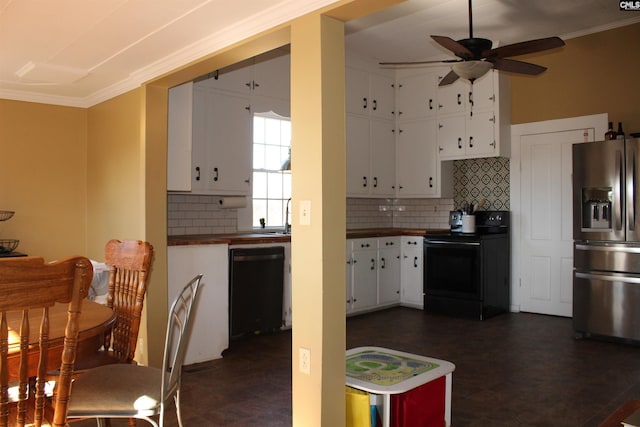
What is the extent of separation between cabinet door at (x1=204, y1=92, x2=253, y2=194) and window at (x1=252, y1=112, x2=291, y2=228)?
490 millimetres

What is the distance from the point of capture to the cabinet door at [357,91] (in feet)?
20.0

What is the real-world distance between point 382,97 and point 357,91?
0.48 metres

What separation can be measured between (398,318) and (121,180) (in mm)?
3258

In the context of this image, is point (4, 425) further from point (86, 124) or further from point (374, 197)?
point (374, 197)

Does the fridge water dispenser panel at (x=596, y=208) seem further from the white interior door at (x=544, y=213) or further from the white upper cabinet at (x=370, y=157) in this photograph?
the white upper cabinet at (x=370, y=157)

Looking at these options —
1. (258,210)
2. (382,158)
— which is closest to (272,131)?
(258,210)

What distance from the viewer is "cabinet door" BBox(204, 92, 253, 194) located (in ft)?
15.9

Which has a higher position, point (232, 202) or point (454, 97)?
point (454, 97)

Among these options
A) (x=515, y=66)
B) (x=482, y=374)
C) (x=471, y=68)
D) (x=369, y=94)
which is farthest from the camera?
(x=369, y=94)

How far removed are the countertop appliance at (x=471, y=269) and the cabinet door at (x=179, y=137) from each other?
302cm

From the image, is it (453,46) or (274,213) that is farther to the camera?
(274,213)

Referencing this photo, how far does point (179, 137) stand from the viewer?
4340 mm

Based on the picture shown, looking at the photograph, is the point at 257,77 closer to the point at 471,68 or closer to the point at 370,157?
the point at 370,157

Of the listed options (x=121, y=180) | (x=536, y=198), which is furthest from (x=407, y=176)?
(x=121, y=180)
